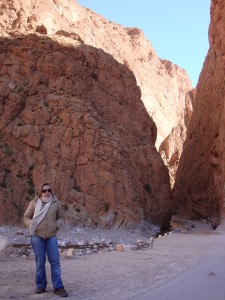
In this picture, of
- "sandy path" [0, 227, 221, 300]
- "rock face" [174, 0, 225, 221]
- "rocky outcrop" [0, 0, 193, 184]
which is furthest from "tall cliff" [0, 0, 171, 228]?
"rocky outcrop" [0, 0, 193, 184]

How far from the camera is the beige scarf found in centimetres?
629

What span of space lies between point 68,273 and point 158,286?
228 cm

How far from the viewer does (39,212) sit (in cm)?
633

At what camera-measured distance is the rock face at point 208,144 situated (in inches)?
1324

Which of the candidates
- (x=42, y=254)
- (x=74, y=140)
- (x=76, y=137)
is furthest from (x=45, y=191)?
(x=76, y=137)

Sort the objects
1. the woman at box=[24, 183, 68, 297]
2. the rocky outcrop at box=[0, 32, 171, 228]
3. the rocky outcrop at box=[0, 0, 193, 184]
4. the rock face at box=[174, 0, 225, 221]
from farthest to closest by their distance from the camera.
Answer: the rocky outcrop at box=[0, 0, 193, 184]
the rock face at box=[174, 0, 225, 221]
the rocky outcrop at box=[0, 32, 171, 228]
the woman at box=[24, 183, 68, 297]

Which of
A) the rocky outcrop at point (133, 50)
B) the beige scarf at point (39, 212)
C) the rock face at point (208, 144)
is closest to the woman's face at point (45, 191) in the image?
the beige scarf at point (39, 212)

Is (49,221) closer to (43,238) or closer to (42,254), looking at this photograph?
(43,238)

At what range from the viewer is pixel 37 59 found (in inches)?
1123

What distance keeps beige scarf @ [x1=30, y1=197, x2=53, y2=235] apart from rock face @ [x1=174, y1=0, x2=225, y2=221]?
26397mm

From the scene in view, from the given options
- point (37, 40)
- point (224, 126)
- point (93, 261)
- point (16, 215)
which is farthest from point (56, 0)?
point (93, 261)

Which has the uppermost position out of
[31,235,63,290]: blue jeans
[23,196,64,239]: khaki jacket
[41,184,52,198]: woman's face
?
[41,184,52,198]: woman's face

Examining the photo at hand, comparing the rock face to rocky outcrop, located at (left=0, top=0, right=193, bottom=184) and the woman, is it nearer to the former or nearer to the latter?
rocky outcrop, located at (left=0, top=0, right=193, bottom=184)

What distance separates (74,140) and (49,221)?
19328 mm
